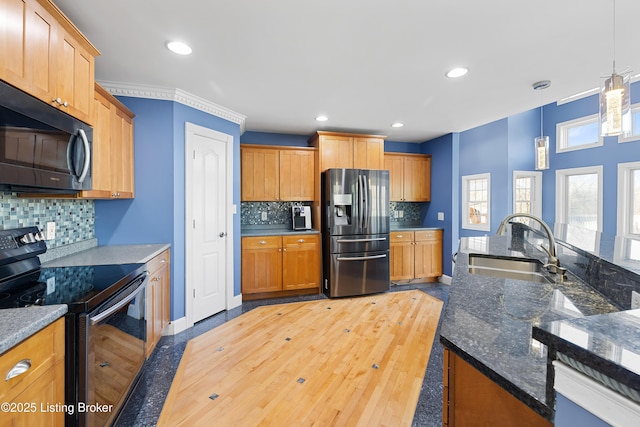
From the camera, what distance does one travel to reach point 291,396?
6.22 ft

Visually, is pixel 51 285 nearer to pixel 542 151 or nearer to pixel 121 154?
pixel 121 154

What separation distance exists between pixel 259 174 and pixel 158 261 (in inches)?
79.8

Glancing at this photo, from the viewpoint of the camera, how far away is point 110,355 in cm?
143

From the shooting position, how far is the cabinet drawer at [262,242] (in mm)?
3729

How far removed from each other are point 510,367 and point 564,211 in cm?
556

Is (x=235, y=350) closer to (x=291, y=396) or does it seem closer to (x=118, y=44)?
(x=291, y=396)

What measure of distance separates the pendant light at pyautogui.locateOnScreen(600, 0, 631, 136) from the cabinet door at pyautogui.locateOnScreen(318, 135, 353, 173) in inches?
114

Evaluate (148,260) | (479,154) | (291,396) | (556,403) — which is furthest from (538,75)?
(148,260)

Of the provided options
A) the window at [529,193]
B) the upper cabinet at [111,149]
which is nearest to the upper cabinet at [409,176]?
the window at [529,193]

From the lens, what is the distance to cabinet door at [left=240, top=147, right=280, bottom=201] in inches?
159

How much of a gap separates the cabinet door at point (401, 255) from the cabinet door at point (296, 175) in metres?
1.51

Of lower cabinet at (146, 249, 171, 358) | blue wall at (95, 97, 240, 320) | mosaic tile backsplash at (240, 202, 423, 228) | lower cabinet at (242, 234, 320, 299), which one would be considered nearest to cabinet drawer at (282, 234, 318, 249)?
lower cabinet at (242, 234, 320, 299)

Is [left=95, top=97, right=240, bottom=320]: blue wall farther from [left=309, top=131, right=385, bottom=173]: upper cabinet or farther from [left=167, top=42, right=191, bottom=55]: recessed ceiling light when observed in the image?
[left=309, top=131, right=385, bottom=173]: upper cabinet

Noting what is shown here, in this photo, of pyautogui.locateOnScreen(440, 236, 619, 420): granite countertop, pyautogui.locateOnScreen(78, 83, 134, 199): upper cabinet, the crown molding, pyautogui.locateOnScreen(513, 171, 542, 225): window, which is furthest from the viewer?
pyautogui.locateOnScreen(513, 171, 542, 225): window
